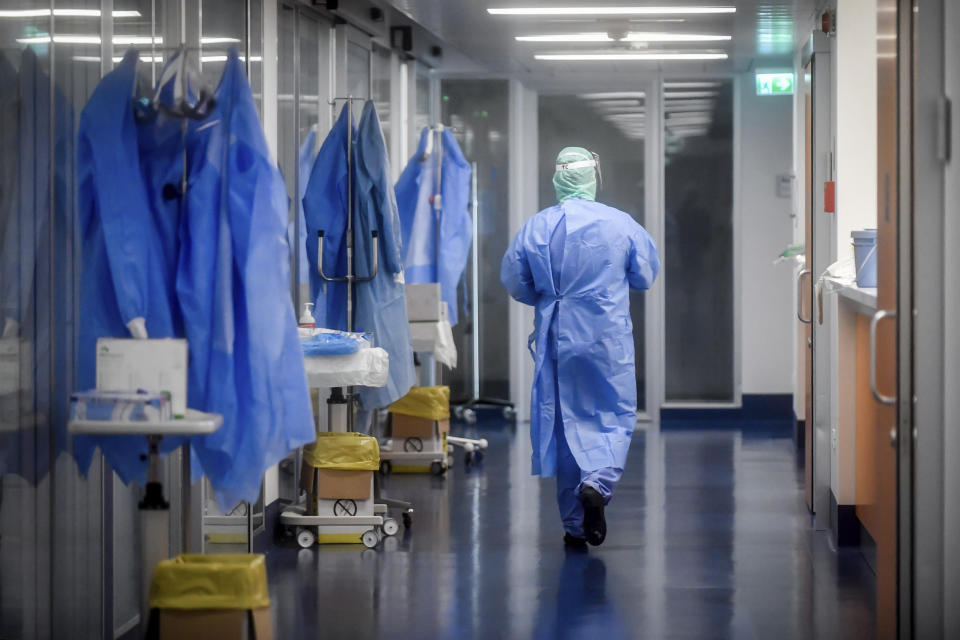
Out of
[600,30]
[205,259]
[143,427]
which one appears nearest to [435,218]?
[600,30]

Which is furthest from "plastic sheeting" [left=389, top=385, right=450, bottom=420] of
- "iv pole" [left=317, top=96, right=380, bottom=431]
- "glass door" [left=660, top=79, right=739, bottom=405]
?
"glass door" [left=660, top=79, right=739, bottom=405]

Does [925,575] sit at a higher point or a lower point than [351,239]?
lower

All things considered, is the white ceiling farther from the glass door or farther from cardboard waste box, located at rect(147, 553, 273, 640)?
cardboard waste box, located at rect(147, 553, 273, 640)

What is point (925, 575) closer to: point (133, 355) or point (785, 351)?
point (133, 355)

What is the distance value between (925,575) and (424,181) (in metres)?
4.79

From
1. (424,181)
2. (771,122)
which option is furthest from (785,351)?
(424,181)

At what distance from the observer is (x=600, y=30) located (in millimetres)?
6711

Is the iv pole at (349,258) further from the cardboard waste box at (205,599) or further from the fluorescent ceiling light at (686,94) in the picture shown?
the fluorescent ceiling light at (686,94)

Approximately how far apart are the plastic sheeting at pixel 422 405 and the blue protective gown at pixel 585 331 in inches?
65.3

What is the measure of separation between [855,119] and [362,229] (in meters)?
2.08

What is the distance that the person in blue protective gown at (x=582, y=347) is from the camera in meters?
4.98

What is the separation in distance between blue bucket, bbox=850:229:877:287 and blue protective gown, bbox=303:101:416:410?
1944mm

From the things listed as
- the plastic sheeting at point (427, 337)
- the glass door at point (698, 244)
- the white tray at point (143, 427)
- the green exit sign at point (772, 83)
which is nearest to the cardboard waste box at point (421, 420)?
the plastic sheeting at point (427, 337)

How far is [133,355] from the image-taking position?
286cm
